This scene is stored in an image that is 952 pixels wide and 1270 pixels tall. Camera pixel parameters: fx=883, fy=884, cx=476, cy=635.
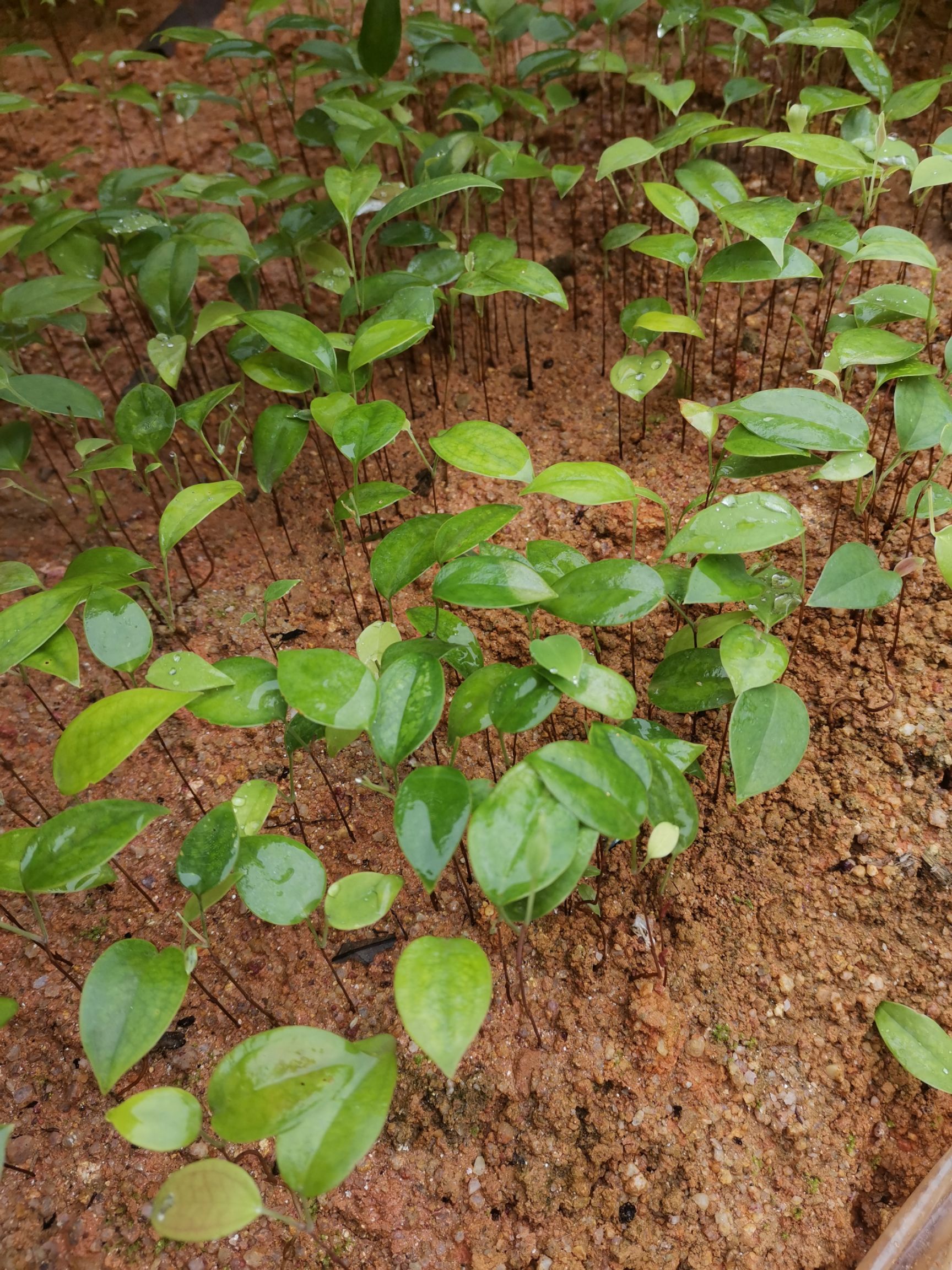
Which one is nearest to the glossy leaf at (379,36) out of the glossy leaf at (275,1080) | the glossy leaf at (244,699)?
the glossy leaf at (244,699)

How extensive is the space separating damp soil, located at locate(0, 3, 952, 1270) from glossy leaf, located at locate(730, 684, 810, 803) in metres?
0.23

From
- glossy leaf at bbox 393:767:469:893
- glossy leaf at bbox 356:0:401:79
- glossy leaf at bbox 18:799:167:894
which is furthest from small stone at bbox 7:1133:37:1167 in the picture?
glossy leaf at bbox 356:0:401:79

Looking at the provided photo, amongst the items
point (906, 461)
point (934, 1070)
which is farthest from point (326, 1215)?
point (906, 461)

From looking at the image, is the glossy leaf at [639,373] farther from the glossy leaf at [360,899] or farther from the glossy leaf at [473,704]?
the glossy leaf at [360,899]

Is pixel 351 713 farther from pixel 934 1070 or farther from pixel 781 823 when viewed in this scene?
pixel 934 1070

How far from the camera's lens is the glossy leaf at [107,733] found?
1.00 metres

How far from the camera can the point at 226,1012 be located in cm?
109

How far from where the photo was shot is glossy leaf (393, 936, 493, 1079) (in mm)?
823

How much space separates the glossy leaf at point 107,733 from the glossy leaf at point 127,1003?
0.19 m

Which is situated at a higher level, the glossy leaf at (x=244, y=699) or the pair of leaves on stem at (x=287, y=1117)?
the glossy leaf at (x=244, y=699)

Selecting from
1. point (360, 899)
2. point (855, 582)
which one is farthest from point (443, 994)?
point (855, 582)

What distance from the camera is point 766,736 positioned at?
3.59 ft

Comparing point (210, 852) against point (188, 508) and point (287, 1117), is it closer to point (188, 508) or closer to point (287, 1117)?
point (287, 1117)

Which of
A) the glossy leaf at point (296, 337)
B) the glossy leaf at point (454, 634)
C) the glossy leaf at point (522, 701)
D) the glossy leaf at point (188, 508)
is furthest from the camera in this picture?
the glossy leaf at point (296, 337)
